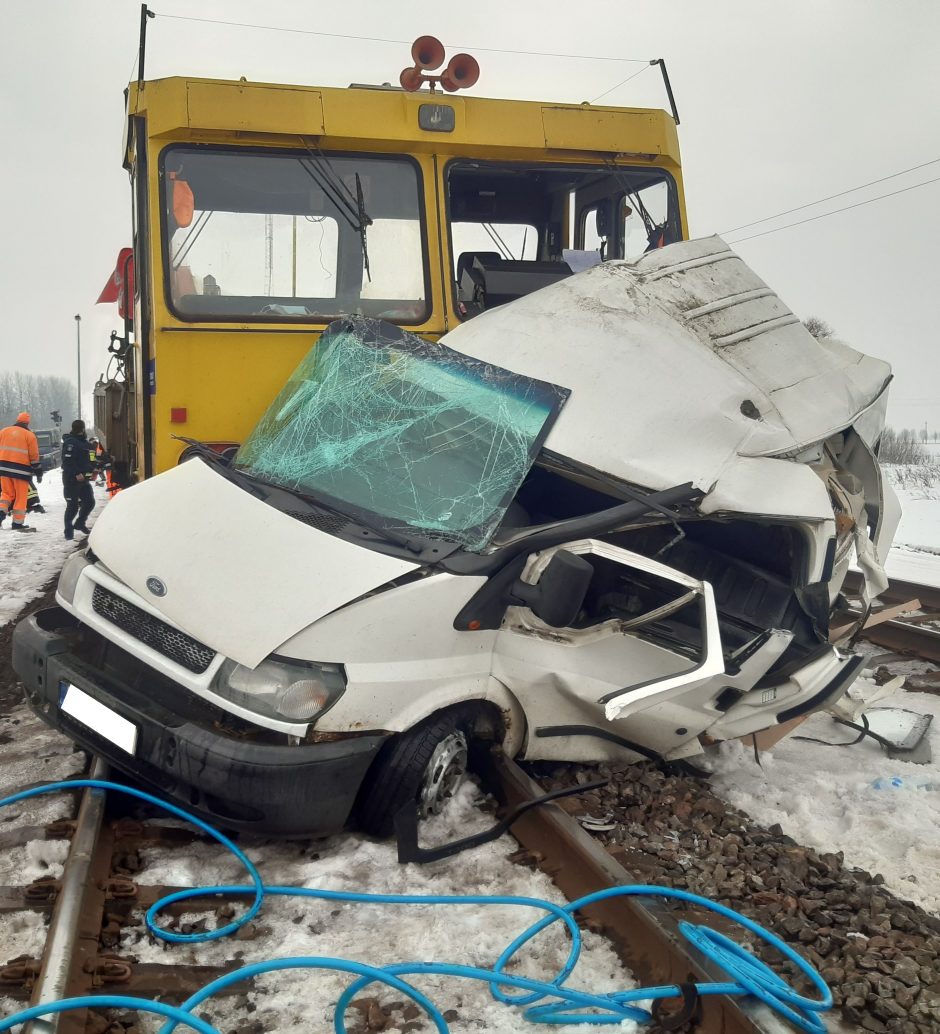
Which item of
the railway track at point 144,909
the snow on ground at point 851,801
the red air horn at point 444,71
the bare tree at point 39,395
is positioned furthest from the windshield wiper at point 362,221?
the bare tree at point 39,395

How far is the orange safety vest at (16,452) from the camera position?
40.5ft

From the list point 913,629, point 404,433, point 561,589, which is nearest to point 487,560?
point 561,589

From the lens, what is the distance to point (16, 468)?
12445mm

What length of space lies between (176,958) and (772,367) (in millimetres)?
3379

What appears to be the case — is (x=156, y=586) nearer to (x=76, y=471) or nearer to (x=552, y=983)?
(x=552, y=983)

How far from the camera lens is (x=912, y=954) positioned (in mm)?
2762

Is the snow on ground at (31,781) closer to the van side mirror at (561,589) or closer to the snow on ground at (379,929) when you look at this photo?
the snow on ground at (379,929)

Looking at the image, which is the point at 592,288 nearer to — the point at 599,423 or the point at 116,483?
the point at 599,423

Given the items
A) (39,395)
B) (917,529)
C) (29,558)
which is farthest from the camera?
(39,395)

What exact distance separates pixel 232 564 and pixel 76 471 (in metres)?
9.63

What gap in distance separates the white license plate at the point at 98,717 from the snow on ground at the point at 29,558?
3972 mm

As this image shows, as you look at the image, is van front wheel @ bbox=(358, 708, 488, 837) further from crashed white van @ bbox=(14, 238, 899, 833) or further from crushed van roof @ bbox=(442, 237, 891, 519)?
crushed van roof @ bbox=(442, 237, 891, 519)

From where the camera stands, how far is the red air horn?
5.48m

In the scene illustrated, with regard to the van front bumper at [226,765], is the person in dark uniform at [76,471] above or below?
below
